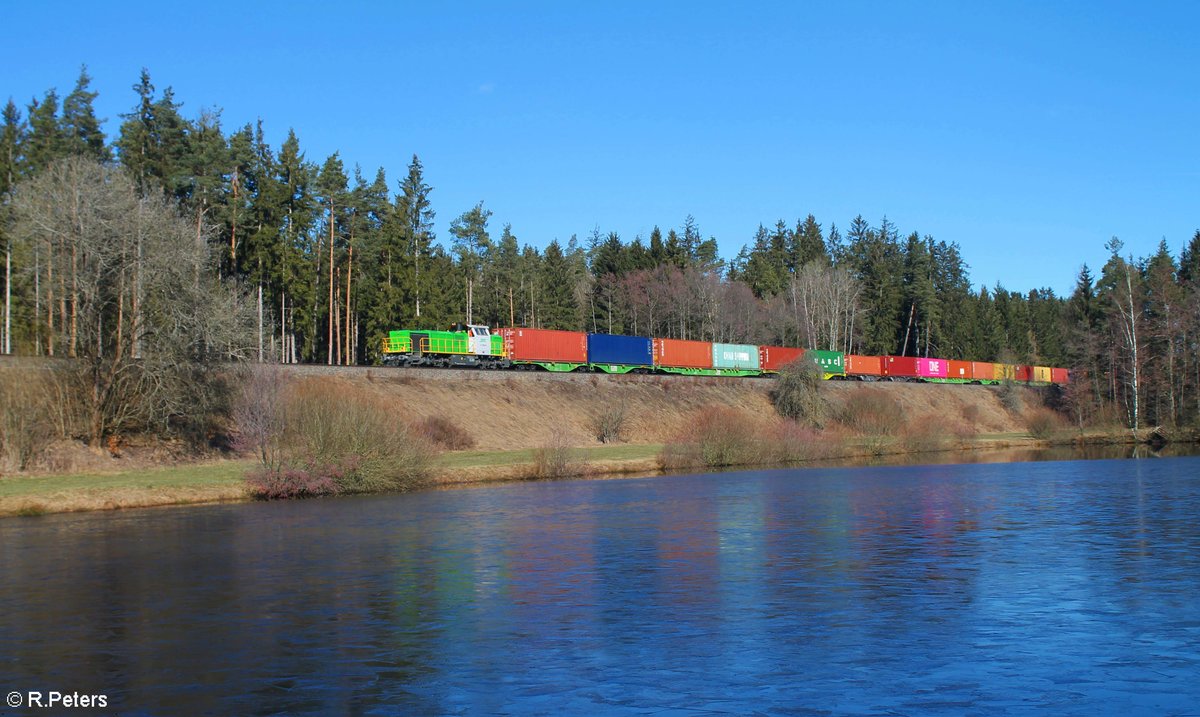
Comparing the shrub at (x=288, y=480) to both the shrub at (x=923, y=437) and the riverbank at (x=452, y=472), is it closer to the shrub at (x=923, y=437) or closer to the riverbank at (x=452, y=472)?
the riverbank at (x=452, y=472)

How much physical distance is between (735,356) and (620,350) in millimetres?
13725

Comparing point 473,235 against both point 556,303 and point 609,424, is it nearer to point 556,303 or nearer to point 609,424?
point 556,303

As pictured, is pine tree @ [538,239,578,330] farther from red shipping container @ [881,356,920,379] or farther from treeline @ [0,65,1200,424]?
red shipping container @ [881,356,920,379]

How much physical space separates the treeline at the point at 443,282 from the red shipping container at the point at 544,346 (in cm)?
1623

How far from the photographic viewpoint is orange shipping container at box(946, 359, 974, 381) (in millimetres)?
107188

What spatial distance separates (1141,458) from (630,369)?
119 ft

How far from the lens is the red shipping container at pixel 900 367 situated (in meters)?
101

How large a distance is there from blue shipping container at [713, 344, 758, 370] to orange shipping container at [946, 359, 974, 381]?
31.2 m

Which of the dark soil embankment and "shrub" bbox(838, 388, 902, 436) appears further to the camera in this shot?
"shrub" bbox(838, 388, 902, 436)

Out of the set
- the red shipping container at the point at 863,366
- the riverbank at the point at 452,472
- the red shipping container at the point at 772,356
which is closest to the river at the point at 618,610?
the riverbank at the point at 452,472

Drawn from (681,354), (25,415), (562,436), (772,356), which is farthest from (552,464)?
(772,356)

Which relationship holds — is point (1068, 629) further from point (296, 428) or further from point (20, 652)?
point (296, 428)

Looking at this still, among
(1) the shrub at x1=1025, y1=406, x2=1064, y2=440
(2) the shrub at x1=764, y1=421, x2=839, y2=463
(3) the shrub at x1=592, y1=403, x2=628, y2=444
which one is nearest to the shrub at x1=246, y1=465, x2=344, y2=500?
(2) the shrub at x1=764, y1=421, x2=839, y2=463

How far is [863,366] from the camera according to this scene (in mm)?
97312
